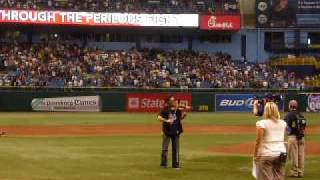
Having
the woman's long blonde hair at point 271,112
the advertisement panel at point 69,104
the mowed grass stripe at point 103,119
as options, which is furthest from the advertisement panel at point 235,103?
the woman's long blonde hair at point 271,112

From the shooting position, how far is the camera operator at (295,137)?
47.6 ft

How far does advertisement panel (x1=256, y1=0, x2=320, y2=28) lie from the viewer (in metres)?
60.2

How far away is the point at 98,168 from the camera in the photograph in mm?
15914

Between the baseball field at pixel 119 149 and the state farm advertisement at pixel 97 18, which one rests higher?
the state farm advertisement at pixel 97 18

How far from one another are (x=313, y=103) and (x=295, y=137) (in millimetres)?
32864

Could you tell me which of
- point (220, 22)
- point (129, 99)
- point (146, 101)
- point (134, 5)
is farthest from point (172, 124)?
point (220, 22)

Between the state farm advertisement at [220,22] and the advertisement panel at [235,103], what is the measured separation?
1370 cm

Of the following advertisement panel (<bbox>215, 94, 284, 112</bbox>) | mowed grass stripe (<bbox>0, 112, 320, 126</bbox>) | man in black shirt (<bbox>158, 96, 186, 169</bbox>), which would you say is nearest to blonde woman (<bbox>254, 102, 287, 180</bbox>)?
man in black shirt (<bbox>158, 96, 186, 169</bbox>)

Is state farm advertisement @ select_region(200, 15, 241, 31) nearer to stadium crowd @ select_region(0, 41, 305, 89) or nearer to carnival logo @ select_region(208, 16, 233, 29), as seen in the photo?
carnival logo @ select_region(208, 16, 233, 29)

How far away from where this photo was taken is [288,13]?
2381 inches

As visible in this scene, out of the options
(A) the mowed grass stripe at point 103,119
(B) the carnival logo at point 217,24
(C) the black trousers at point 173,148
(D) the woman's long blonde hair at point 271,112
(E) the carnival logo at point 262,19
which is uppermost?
(E) the carnival logo at point 262,19

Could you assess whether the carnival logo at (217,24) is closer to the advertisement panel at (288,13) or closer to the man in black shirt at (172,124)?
the advertisement panel at (288,13)

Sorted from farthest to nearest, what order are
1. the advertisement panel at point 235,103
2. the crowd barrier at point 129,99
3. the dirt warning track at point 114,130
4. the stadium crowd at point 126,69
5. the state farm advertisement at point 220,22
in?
the state farm advertisement at point 220,22, the stadium crowd at point 126,69, the advertisement panel at point 235,103, the crowd barrier at point 129,99, the dirt warning track at point 114,130

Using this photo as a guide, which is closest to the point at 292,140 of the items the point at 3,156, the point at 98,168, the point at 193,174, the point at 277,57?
the point at 193,174
